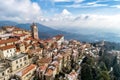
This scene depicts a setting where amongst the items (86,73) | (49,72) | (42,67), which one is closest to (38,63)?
(42,67)

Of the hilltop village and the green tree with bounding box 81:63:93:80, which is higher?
Answer: the hilltop village

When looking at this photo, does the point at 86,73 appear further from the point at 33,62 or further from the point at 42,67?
the point at 33,62

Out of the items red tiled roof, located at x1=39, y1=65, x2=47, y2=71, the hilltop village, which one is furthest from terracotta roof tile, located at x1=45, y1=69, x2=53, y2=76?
red tiled roof, located at x1=39, y1=65, x2=47, y2=71

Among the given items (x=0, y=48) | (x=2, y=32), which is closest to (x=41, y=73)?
(x=0, y=48)

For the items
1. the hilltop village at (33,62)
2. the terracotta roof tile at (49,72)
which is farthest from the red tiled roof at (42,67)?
the terracotta roof tile at (49,72)

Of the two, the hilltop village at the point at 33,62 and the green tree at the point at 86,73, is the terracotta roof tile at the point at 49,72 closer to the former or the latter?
the hilltop village at the point at 33,62

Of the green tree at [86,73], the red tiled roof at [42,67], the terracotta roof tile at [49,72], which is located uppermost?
the red tiled roof at [42,67]

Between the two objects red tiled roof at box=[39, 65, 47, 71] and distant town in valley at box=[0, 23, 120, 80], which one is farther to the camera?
red tiled roof at box=[39, 65, 47, 71]

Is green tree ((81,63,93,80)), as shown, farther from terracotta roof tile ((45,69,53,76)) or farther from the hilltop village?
terracotta roof tile ((45,69,53,76))

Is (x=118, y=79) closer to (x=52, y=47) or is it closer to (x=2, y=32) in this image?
(x=52, y=47)

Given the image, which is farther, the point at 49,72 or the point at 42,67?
the point at 42,67

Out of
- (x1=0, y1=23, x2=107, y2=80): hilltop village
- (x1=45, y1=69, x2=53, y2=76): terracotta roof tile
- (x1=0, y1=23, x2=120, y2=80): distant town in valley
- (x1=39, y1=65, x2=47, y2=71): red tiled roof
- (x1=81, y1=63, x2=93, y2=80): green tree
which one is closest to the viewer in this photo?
(x1=0, y1=23, x2=107, y2=80): hilltop village
